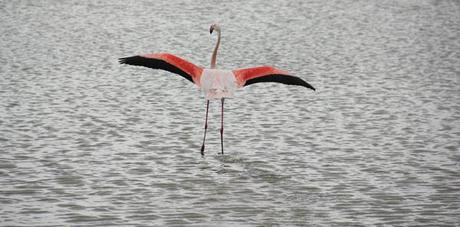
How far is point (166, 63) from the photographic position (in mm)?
11211

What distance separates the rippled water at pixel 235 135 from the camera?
29.3ft

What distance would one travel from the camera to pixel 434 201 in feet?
30.4

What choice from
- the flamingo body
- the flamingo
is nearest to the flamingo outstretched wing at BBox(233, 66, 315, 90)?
the flamingo

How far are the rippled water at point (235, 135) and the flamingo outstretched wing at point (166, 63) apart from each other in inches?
37.2

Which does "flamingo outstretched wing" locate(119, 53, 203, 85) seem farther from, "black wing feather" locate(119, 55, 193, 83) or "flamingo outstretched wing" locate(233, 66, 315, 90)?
"flamingo outstretched wing" locate(233, 66, 315, 90)

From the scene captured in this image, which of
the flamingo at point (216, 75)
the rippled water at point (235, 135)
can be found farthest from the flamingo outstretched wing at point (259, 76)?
the rippled water at point (235, 135)

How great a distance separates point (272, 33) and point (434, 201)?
1808 centimetres

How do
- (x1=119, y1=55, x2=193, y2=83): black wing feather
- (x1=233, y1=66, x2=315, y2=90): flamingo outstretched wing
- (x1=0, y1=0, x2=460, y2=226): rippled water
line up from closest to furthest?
1. (x1=0, y1=0, x2=460, y2=226): rippled water
2. (x1=119, y1=55, x2=193, y2=83): black wing feather
3. (x1=233, y1=66, x2=315, y2=90): flamingo outstretched wing

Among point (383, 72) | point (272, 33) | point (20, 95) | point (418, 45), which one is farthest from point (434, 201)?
point (272, 33)

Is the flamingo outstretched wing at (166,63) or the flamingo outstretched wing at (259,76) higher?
the flamingo outstretched wing at (166,63)

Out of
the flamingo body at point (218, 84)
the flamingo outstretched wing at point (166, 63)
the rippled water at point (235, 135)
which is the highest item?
the flamingo outstretched wing at point (166, 63)

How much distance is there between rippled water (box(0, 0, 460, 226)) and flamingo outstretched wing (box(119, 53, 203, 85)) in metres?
0.95

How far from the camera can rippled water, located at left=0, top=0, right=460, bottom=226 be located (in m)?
8.93

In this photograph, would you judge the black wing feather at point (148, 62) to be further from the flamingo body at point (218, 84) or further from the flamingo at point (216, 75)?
the flamingo body at point (218, 84)
